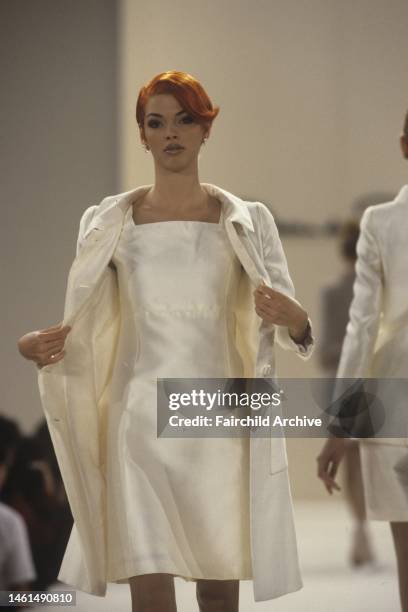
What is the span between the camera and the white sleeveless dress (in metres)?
2.65

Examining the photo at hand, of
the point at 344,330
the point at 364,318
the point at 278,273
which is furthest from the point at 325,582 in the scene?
the point at 278,273

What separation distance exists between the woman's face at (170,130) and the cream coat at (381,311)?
62 centimetres

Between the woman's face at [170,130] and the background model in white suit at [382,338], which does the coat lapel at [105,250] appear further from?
the background model in white suit at [382,338]

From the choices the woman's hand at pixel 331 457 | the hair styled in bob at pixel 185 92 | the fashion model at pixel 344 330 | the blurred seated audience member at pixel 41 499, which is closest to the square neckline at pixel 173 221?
the hair styled in bob at pixel 185 92

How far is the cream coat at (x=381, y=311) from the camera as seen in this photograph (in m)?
3.05

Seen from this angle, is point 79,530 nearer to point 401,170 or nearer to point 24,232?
point 24,232

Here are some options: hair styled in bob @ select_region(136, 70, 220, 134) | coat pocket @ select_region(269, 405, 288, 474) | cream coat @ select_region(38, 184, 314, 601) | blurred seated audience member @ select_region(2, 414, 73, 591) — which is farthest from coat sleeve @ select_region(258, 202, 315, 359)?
blurred seated audience member @ select_region(2, 414, 73, 591)

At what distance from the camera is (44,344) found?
2.68m

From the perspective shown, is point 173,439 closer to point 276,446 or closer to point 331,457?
point 276,446

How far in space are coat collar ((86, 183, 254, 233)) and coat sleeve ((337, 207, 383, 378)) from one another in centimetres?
45

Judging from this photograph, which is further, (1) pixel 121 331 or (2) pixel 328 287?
(2) pixel 328 287

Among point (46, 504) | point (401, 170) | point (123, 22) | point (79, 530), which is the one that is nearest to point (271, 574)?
point (79, 530)

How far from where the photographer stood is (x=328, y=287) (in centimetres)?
375

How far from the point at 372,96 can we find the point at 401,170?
25 centimetres
